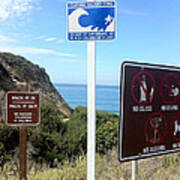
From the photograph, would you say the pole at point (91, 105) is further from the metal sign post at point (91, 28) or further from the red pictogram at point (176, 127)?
the red pictogram at point (176, 127)

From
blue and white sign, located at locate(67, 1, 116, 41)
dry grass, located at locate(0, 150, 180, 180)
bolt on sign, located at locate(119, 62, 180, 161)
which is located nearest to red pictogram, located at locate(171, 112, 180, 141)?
bolt on sign, located at locate(119, 62, 180, 161)

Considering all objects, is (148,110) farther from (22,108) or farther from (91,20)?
(22,108)

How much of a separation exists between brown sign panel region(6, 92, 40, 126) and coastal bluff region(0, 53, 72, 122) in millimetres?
10515

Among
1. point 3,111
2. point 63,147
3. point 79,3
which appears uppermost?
point 79,3

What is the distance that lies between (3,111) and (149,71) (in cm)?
591

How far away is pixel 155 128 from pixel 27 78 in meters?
18.0

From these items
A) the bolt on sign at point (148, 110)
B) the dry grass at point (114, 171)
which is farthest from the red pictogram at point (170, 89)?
the dry grass at point (114, 171)

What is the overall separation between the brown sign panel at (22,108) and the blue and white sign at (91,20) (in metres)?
1.25

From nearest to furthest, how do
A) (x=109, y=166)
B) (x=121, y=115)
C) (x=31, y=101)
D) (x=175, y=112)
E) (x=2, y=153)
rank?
(x=121, y=115) < (x=175, y=112) < (x=31, y=101) < (x=109, y=166) < (x=2, y=153)

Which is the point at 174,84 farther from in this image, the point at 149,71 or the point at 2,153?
the point at 2,153

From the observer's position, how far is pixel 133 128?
3193 millimetres

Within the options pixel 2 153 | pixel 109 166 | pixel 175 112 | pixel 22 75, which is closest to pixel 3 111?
pixel 2 153

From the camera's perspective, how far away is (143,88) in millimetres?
3293

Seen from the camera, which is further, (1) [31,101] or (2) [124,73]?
(1) [31,101]
